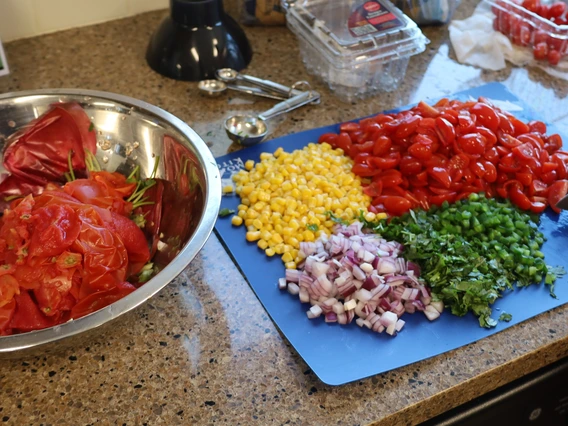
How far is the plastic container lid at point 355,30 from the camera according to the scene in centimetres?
159

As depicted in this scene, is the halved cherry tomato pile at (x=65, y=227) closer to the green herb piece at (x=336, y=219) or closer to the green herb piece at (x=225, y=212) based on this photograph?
the green herb piece at (x=225, y=212)

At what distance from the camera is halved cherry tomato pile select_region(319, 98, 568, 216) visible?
137 cm

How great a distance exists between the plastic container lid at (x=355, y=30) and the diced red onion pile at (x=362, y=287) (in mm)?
601

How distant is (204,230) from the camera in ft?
3.35

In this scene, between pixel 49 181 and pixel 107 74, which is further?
pixel 107 74

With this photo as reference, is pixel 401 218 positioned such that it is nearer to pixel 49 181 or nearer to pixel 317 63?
pixel 317 63

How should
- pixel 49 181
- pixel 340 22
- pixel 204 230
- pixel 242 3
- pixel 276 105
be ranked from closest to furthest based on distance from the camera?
pixel 204 230, pixel 49 181, pixel 276 105, pixel 340 22, pixel 242 3

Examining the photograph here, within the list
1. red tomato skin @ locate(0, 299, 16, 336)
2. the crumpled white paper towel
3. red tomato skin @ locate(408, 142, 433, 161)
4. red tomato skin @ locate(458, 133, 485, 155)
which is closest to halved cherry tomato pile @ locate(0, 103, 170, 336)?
red tomato skin @ locate(0, 299, 16, 336)

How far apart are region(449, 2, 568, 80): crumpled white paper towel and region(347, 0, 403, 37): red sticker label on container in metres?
0.29

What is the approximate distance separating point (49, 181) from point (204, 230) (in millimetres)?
456

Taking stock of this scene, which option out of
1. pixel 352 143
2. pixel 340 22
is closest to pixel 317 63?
pixel 340 22

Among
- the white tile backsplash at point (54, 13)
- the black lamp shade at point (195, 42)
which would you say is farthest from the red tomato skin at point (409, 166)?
the white tile backsplash at point (54, 13)

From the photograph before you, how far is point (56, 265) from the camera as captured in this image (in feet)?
3.37

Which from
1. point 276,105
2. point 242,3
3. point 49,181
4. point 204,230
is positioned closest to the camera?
point 204,230
